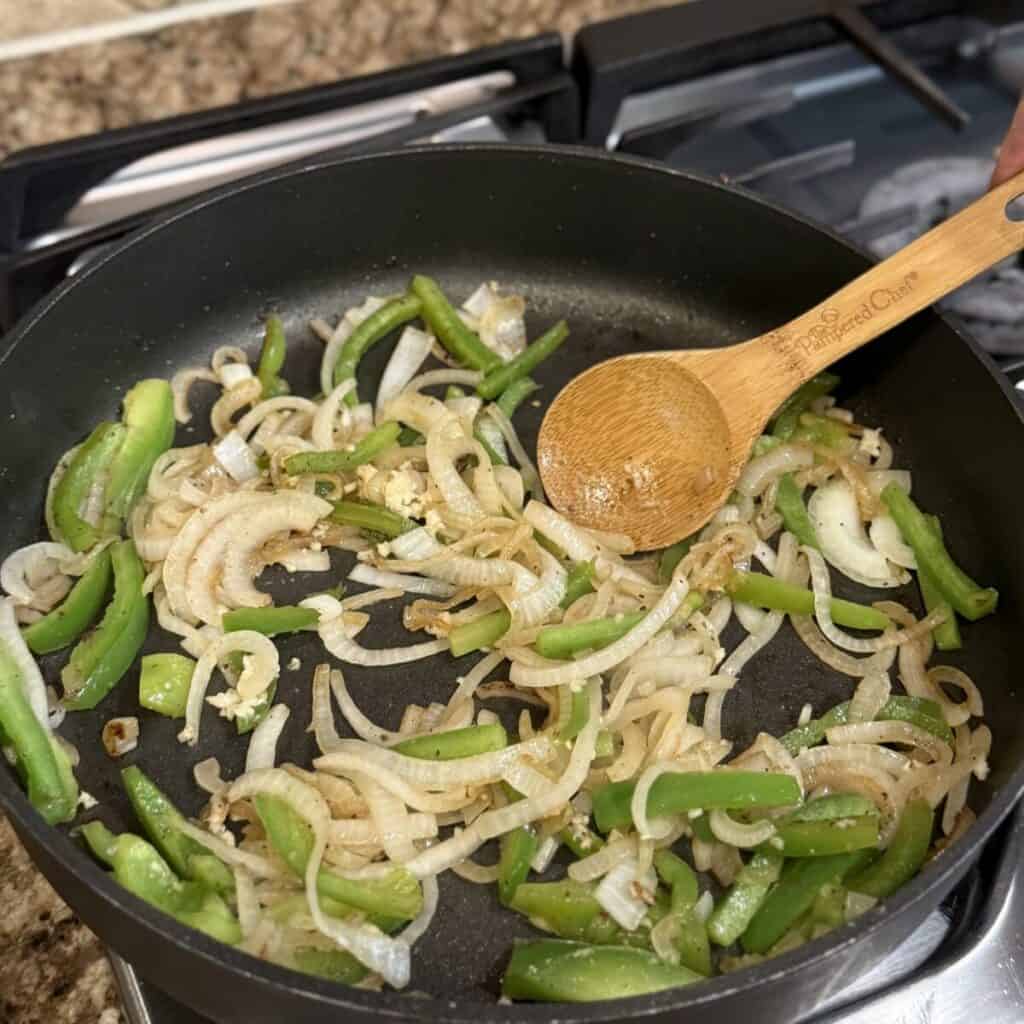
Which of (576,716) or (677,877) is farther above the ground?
(576,716)

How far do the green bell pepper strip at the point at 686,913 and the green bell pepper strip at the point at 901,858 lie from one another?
0.19 meters

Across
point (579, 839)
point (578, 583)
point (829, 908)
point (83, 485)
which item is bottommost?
point (829, 908)

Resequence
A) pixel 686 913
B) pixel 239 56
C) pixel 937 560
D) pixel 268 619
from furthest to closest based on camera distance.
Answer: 1. pixel 239 56
2. pixel 937 560
3. pixel 268 619
4. pixel 686 913

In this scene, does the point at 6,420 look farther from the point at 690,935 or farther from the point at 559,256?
the point at 690,935

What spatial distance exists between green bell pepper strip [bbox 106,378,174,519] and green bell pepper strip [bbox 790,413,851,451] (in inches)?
39.2

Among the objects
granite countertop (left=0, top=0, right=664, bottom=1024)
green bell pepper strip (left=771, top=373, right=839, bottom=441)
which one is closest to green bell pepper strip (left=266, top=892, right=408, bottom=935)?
green bell pepper strip (left=771, top=373, right=839, bottom=441)

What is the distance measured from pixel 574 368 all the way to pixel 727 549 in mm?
482

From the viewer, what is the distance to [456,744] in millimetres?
1437

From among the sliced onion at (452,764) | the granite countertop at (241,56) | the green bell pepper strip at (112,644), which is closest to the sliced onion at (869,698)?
the sliced onion at (452,764)

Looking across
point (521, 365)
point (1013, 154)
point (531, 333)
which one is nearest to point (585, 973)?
point (521, 365)

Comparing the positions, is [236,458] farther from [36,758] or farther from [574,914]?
[574,914]

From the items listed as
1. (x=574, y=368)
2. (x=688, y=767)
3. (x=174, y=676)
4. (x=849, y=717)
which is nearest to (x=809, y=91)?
(x=574, y=368)

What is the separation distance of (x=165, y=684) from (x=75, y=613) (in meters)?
0.17

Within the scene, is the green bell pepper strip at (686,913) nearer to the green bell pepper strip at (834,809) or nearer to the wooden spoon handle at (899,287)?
the green bell pepper strip at (834,809)
